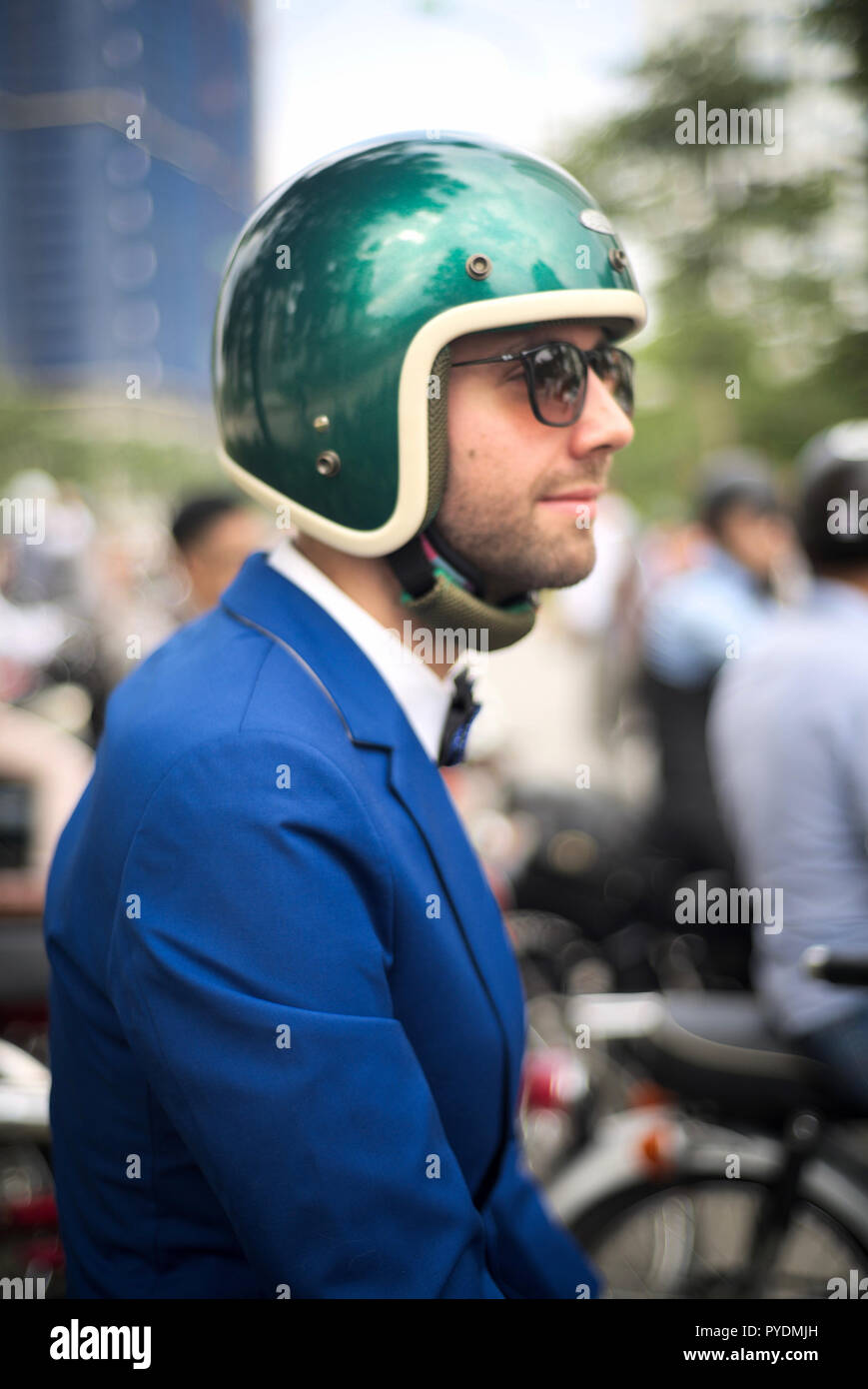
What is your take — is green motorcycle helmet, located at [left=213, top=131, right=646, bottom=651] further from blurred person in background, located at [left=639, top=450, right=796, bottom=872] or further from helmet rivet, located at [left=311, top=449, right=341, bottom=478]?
blurred person in background, located at [left=639, top=450, right=796, bottom=872]

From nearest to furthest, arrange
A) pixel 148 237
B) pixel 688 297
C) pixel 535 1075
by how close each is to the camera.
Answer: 1. pixel 535 1075
2. pixel 688 297
3. pixel 148 237

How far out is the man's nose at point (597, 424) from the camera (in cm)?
159

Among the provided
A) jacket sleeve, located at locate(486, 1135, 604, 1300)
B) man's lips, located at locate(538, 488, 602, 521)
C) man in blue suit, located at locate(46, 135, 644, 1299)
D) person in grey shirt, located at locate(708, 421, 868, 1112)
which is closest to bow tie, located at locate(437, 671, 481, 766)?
man in blue suit, located at locate(46, 135, 644, 1299)

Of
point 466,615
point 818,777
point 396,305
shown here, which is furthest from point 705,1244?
point 396,305

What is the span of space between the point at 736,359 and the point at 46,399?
4291 cm

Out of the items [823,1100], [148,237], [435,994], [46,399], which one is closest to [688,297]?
[823,1100]

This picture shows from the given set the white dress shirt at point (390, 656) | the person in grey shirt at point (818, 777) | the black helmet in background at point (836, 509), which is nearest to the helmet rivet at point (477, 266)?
the white dress shirt at point (390, 656)

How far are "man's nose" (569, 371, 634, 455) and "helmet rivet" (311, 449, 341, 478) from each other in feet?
1.06

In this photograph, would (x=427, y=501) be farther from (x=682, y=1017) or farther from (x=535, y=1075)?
(x=535, y=1075)

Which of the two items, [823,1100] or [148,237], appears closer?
[823,1100]

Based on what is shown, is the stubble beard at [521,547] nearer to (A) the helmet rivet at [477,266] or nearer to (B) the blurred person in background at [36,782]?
(A) the helmet rivet at [477,266]

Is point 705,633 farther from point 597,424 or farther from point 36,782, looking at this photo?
point 597,424

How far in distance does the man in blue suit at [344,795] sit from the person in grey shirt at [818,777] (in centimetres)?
113
